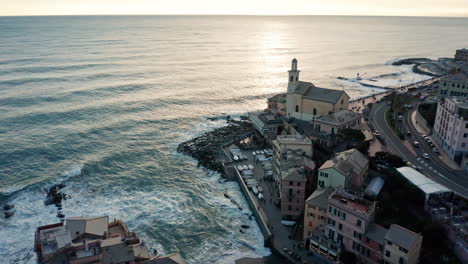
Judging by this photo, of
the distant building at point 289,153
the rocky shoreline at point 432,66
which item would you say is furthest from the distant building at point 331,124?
the rocky shoreline at point 432,66

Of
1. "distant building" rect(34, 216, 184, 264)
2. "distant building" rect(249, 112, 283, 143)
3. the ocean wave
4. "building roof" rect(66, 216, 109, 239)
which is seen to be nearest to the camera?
"distant building" rect(34, 216, 184, 264)

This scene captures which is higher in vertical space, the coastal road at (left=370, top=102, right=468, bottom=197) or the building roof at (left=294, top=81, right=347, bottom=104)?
the building roof at (left=294, top=81, right=347, bottom=104)

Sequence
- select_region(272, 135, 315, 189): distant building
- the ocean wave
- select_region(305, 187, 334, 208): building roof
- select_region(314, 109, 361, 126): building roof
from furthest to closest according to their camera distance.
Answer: the ocean wave < select_region(314, 109, 361, 126): building roof < select_region(272, 135, 315, 189): distant building < select_region(305, 187, 334, 208): building roof

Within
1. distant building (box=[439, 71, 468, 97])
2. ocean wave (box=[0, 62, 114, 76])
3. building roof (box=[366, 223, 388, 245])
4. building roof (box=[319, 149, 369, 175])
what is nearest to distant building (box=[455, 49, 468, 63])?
distant building (box=[439, 71, 468, 97])

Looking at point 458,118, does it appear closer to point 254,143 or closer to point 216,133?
point 254,143

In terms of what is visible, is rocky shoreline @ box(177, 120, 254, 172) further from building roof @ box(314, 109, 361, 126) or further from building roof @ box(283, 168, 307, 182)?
building roof @ box(283, 168, 307, 182)

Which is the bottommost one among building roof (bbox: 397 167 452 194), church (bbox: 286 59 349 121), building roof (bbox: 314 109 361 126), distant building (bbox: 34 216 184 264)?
distant building (bbox: 34 216 184 264)

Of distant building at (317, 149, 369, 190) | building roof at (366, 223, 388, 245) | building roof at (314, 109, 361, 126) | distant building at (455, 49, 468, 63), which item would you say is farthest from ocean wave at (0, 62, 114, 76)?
distant building at (455, 49, 468, 63)

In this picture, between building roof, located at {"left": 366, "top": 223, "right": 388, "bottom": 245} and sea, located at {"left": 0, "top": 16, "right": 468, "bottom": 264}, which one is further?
sea, located at {"left": 0, "top": 16, "right": 468, "bottom": 264}

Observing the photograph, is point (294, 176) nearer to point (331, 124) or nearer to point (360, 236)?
point (360, 236)
